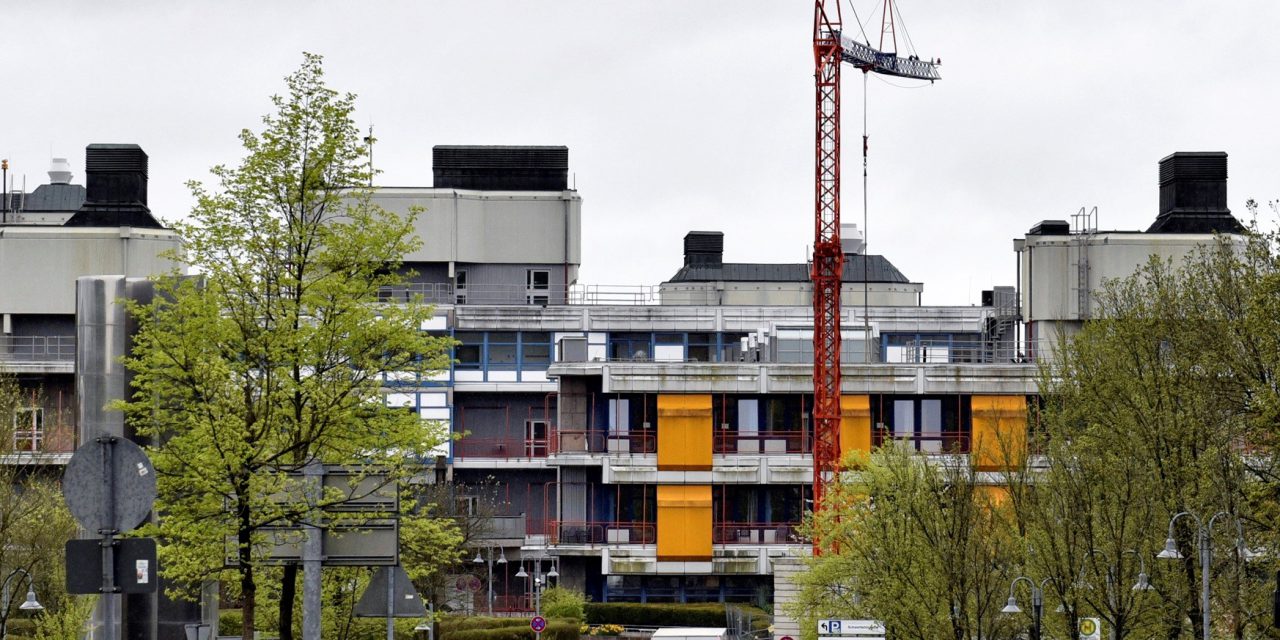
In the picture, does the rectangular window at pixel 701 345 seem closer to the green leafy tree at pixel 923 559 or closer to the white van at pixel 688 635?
the white van at pixel 688 635

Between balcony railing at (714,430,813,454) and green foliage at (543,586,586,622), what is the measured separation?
36.8ft

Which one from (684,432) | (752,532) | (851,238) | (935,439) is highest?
(851,238)

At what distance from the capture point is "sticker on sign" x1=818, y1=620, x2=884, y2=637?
54250mm

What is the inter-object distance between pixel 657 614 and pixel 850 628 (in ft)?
131

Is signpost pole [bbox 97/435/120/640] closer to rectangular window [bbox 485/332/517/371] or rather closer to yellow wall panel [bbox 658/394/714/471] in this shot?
yellow wall panel [bbox 658/394/714/471]

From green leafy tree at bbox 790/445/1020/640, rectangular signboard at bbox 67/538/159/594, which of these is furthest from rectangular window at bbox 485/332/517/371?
rectangular signboard at bbox 67/538/159/594

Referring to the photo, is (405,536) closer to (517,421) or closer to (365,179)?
(365,179)

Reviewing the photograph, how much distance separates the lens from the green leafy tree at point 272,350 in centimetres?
3069

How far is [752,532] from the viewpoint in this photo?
96.9 m

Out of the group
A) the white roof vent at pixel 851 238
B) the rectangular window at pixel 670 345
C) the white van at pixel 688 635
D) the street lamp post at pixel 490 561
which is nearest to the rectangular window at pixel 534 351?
the rectangular window at pixel 670 345

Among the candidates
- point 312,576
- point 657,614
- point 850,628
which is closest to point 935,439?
point 657,614

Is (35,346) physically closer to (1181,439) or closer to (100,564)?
(1181,439)

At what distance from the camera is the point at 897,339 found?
381ft

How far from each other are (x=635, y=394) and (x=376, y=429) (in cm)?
6599
